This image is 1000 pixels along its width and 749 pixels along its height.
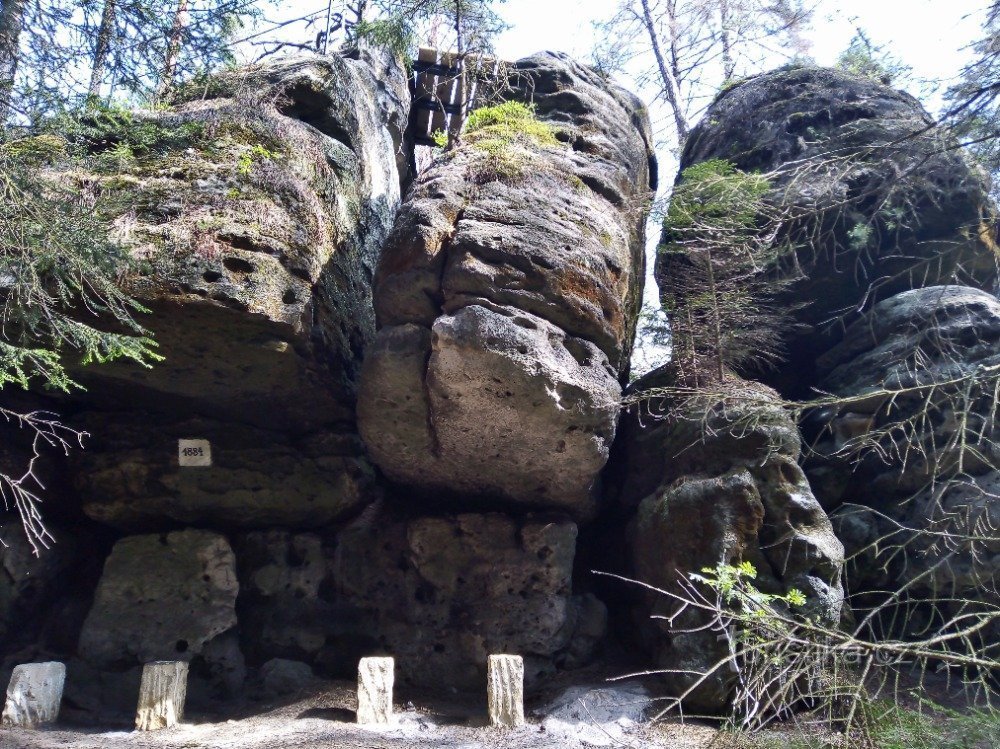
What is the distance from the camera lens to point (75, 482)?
7031 millimetres

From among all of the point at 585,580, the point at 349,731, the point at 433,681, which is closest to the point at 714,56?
the point at 585,580

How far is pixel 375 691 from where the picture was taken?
560cm

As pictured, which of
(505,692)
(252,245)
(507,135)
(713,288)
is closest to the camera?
(505,692)

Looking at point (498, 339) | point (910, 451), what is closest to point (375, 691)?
point (498, 339)

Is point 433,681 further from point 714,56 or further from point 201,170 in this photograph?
point 714,56

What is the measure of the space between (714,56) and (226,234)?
1059 centimetres

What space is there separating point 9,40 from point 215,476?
3628 mm

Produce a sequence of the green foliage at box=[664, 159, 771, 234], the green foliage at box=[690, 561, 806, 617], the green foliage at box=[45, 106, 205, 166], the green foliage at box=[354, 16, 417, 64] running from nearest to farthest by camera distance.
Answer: the green foliage at box=[690, 561, 806, 617] < the green foliage at box=[664, 159, 771, 234] < the green foliage at box=[45, 106, 205, 166] < the green foliage at box=[354, 16, 417, 64]

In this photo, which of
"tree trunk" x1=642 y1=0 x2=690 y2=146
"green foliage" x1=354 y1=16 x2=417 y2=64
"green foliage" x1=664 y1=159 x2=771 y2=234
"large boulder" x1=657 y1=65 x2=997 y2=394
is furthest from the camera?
"tree trunk" x1=642 y1=0 x2=690 y2=146

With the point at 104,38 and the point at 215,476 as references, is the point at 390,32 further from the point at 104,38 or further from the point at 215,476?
the point at 215,476

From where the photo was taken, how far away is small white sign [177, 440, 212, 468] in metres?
6.92

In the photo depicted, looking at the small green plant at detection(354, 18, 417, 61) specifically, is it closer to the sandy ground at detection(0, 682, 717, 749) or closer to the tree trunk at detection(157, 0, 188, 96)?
the tree trunk at detection(157, 0, 188, 96)

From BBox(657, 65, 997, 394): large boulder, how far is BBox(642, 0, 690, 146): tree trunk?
2.26 m

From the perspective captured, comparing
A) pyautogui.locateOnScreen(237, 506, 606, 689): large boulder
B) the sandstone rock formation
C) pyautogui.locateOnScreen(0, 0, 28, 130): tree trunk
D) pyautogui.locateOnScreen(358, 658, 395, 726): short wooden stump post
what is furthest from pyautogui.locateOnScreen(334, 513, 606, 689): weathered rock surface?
pyautogui.locateOnScreen(0, 0, 28, 130): tree trunk
